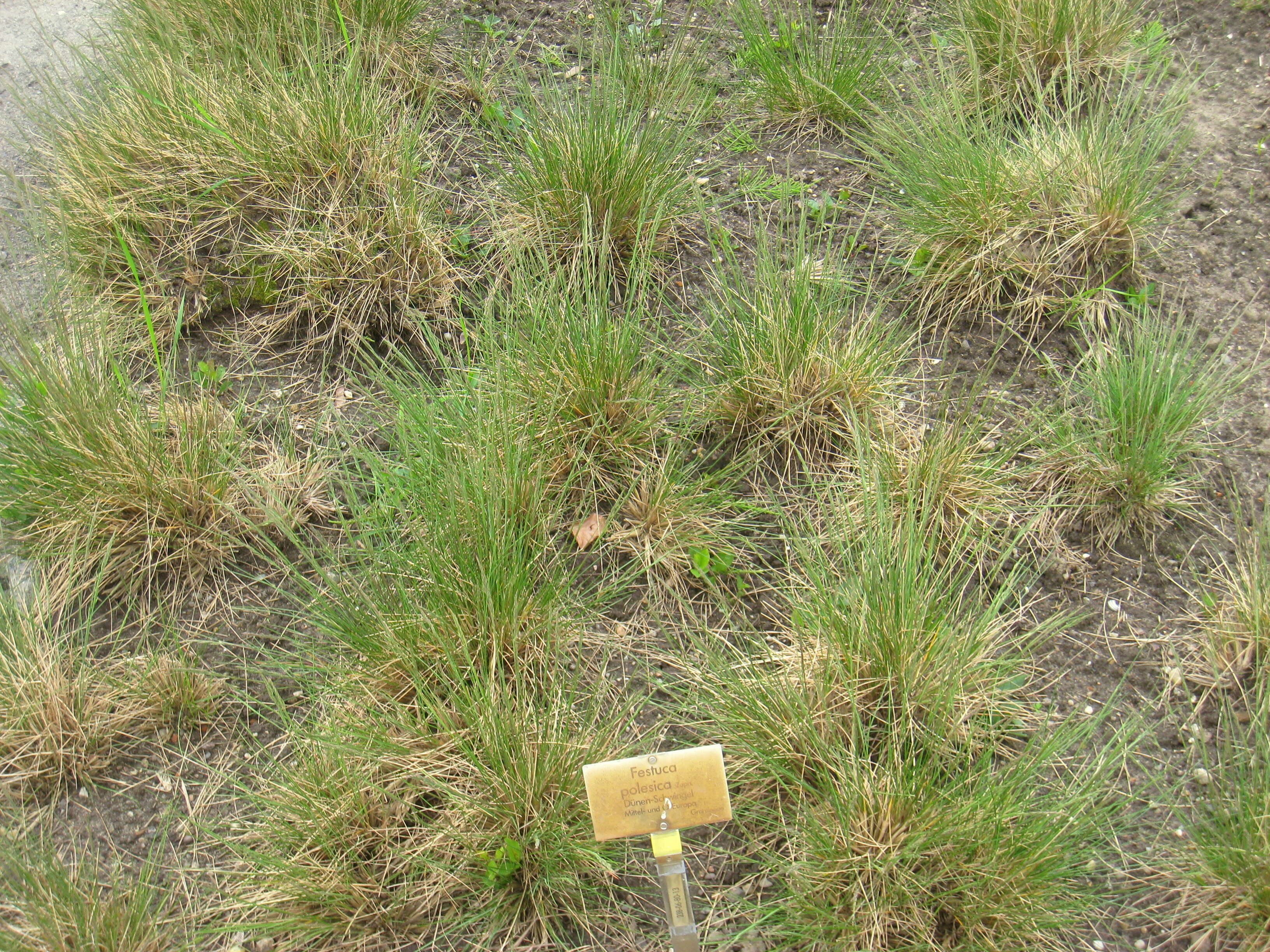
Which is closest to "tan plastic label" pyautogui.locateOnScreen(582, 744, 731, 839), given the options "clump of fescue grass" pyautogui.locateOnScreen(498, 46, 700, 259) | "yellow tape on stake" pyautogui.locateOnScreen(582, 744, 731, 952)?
"yellow tape on stake" pyautogui.locateOnScreen(582, 744, 731, 952)

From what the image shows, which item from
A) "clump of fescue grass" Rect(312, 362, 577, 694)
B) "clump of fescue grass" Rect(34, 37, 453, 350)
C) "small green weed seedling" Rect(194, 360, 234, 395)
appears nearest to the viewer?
"clump of fescue grass" Rect(312, 362, 577, 694)

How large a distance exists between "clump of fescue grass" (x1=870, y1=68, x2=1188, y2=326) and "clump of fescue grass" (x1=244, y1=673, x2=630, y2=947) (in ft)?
5.79

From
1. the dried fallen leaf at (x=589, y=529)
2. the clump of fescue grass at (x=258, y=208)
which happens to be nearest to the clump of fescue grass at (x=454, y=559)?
the dried fallen leaf at (x=589, y=529)

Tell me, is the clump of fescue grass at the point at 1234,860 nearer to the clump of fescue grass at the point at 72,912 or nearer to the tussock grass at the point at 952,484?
the tussock grass at the point at 952,484

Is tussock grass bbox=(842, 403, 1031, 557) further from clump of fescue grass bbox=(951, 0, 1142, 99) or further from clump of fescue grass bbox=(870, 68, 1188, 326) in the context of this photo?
clump of fescue grass bbox=(951, 0, 1142, 99)

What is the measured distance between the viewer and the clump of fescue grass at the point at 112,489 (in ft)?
8.14

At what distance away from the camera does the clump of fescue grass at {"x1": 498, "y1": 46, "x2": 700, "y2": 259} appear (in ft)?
9.64

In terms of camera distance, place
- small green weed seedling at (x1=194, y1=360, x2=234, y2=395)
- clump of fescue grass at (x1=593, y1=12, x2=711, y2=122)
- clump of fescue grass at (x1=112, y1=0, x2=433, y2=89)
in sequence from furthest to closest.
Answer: clump of fescue grass at (x1=112, y1=0, x2=433, y2=89) < clump of fescue grass at (x1=593, y1=12, x2=711, y2=122) < small green weed seedling at (x1=194, y1=360, x2=234, y2=395)

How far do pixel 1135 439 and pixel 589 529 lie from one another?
134 cm

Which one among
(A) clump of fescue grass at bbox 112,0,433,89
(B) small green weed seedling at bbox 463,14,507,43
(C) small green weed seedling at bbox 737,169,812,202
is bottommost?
(C) small green weed seedling at bbox 737,169,812,202

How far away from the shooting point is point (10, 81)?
13.1 ft

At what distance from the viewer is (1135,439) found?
96.4 inches

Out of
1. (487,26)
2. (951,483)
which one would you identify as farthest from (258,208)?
(951,483)

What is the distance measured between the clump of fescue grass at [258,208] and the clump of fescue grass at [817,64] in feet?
3.98
